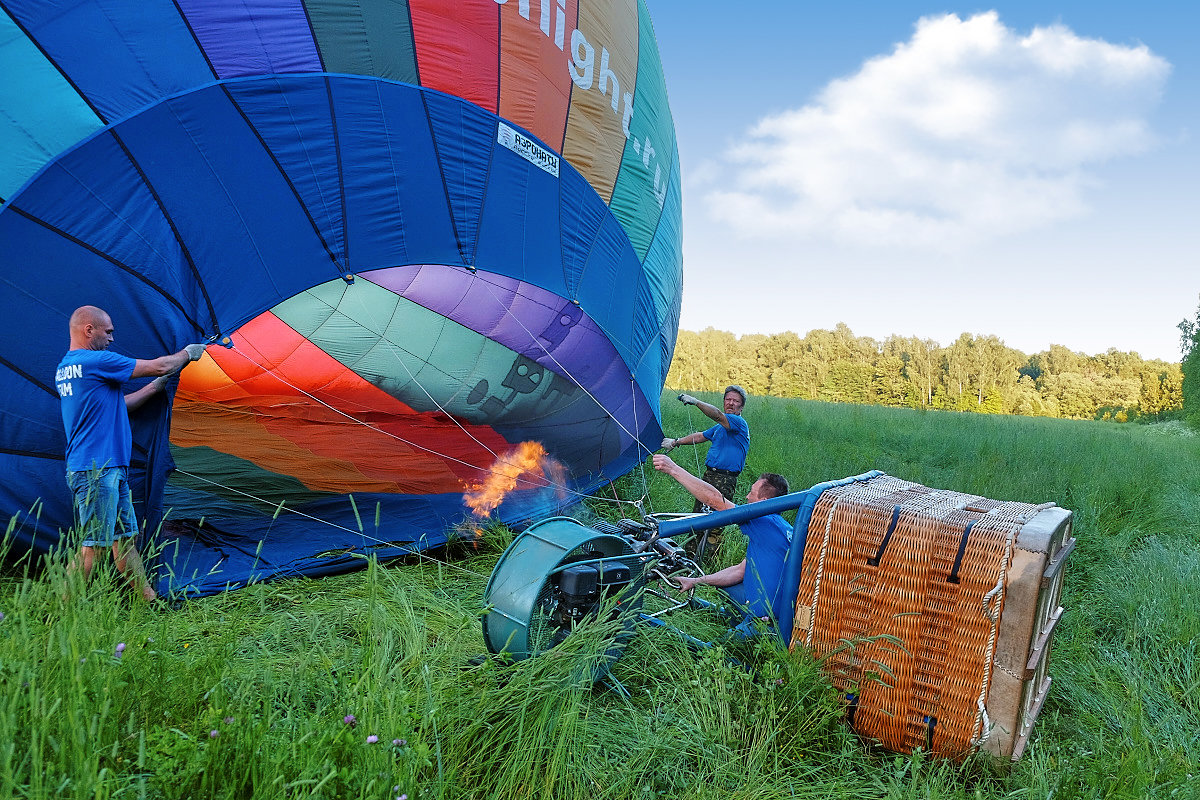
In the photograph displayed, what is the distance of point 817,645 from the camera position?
7.21 feet

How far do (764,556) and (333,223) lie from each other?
7.61 feet

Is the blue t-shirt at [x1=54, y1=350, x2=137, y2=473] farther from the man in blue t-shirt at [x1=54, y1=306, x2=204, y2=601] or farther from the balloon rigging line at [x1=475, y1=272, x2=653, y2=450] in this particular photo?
the balloon rigging line at [x1=475, y1=272, x2=653, y2=450]

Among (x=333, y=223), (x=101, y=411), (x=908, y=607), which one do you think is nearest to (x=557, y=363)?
(x=333, y=223)

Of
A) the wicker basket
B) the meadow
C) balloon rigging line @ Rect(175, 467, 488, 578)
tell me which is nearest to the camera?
the meadow

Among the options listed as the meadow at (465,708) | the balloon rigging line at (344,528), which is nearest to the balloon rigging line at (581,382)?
the balloon rigging line at (344,528)

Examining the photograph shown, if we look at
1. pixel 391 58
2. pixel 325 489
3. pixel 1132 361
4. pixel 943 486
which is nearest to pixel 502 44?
pixel 391 58

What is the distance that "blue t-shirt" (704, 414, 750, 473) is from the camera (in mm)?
4707

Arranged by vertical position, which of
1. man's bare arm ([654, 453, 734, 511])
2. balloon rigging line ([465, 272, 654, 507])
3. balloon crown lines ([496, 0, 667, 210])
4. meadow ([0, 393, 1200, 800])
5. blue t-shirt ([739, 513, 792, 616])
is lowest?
meadow ([0, 393, 1200, 800])

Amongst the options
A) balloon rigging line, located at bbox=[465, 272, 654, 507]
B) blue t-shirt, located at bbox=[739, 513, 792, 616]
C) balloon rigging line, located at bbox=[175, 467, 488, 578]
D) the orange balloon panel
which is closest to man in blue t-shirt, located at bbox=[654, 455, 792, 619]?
blue t-shirt, located at bbox=[739, 513, 792, 616]

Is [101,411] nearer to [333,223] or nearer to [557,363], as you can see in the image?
[333,223]

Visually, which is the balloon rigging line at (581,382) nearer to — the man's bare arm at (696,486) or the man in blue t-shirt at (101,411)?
the man's bare arm at (696,486)

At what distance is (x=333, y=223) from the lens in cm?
314

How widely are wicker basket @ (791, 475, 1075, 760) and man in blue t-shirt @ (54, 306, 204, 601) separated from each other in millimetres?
2452

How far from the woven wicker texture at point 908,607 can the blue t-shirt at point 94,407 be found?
101 inches
